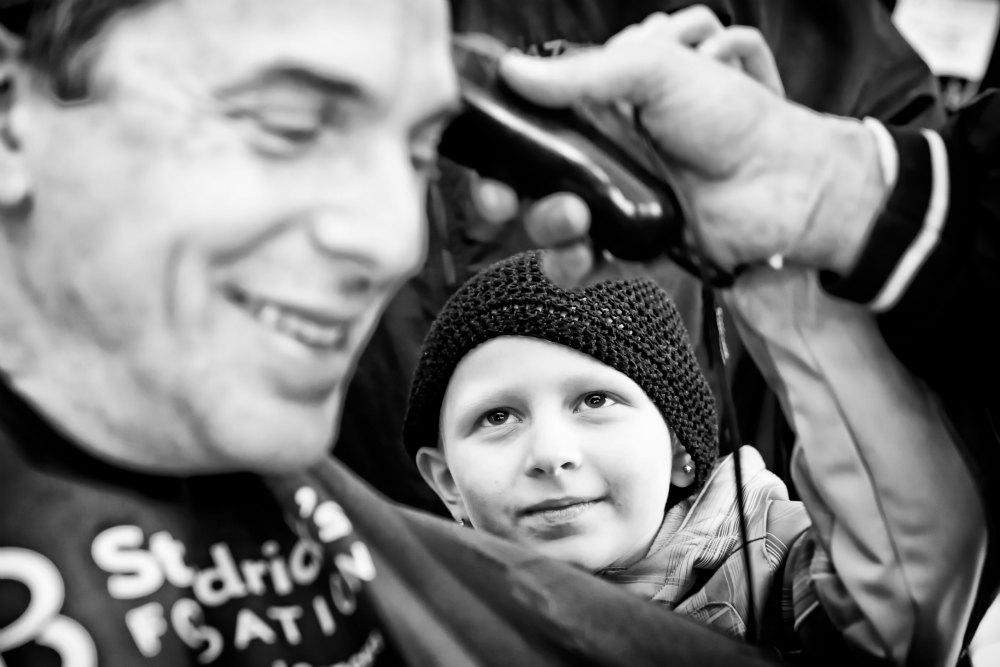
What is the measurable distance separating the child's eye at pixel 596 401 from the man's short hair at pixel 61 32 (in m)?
0.54

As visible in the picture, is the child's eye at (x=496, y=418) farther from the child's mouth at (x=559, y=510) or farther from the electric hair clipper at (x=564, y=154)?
the electric hair clipper at (x=564, y=154)

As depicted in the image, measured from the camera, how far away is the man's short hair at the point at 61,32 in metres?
0.57

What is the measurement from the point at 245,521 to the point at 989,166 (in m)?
0.65

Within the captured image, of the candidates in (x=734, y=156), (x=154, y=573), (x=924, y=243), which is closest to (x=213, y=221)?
(x=154, y=573)

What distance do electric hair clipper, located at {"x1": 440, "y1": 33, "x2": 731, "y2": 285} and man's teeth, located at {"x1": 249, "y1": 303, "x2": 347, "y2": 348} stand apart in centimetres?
18

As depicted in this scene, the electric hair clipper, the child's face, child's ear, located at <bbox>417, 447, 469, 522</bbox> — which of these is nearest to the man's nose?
the child's face

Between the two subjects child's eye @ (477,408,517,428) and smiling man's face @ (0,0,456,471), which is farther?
child's eye @ (477,408,517,428)

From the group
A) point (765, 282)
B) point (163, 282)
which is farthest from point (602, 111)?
point (163, 282)

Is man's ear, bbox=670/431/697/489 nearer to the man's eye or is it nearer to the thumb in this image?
the thumb

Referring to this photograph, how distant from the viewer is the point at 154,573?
638 mm

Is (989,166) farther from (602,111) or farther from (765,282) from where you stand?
(602,111)

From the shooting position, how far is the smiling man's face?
580 mm

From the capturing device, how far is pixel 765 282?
0.87 m

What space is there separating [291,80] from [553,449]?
450mm
